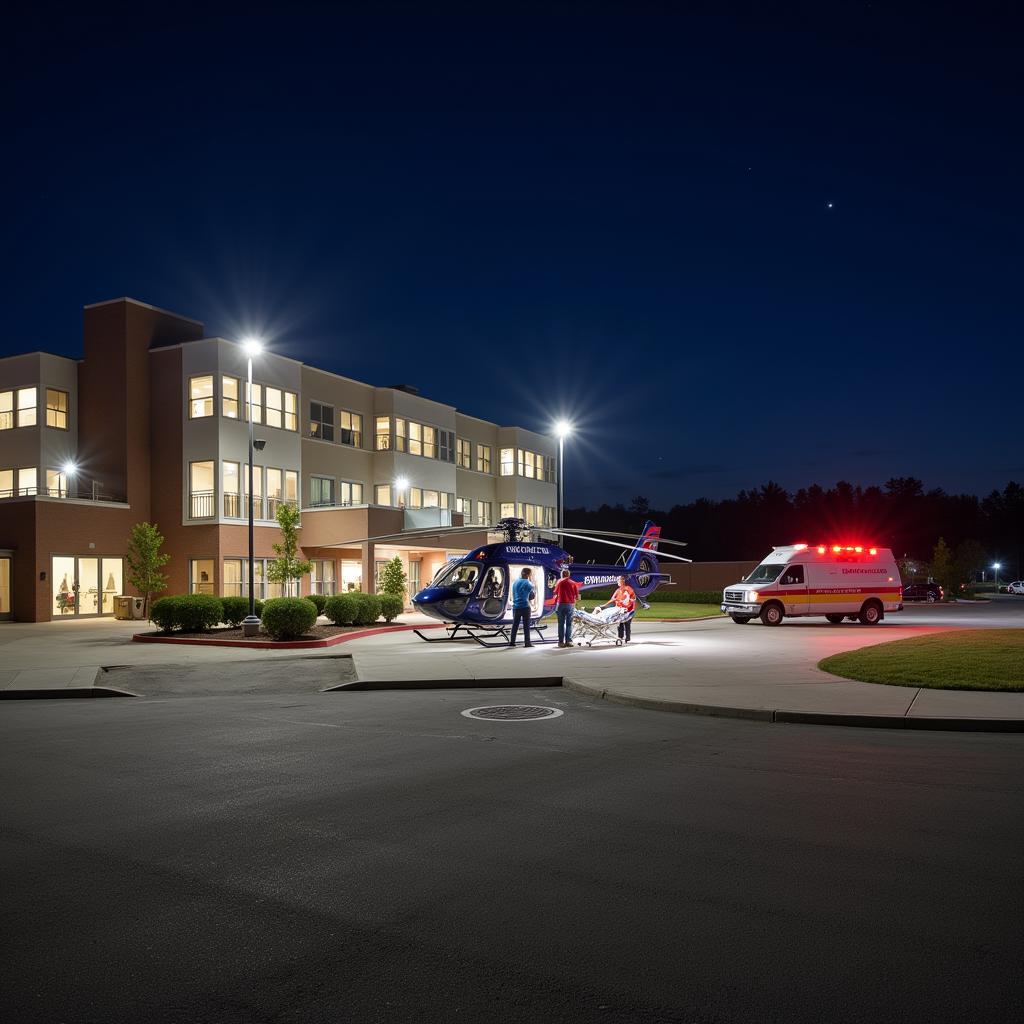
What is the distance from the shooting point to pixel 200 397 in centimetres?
3766

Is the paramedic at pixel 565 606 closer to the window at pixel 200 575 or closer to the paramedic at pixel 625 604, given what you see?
the paramedic at pixel 625 604

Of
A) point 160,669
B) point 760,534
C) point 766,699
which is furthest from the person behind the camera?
point 760,534

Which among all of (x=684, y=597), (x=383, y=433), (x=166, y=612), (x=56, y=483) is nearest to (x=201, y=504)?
(x=56, y=483)

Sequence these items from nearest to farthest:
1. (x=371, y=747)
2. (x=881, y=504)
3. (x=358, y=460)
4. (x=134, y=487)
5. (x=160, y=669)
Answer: (x=371, y=747), (x=160, y=669), (x=134, y=487), (x=358, y=460), (x=881, y=504)

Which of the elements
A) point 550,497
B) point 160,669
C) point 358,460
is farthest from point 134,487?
point 550,497

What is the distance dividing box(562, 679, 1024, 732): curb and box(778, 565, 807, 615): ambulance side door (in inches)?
745

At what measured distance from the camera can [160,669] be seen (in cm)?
1788

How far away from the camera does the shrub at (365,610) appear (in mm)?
27125

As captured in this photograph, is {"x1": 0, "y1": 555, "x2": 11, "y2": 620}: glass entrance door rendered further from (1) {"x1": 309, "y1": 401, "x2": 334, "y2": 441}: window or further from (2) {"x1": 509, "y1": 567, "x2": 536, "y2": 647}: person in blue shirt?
(2) {"x1": 509, "y1": 567, "x2": 536, "y2": 647}: person in blue shirt

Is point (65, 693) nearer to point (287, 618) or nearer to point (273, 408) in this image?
point (287, 618)

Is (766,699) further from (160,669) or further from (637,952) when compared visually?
(160,669)

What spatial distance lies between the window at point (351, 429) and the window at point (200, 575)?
33.0ft

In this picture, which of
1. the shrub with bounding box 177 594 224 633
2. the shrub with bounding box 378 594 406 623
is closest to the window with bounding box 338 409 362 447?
the shrub with bounding box 378 594 406 623

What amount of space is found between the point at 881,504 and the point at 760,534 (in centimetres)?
1687
